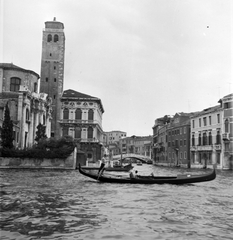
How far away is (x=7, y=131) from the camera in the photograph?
27.1 meters

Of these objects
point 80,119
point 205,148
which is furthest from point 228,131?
point 80,119

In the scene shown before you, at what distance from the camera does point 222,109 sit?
3578cm

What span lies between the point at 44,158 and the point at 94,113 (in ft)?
62.7

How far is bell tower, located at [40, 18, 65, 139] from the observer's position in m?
45.4

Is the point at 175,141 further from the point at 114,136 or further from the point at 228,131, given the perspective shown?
the point at 114,136

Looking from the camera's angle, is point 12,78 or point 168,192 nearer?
point 168,192

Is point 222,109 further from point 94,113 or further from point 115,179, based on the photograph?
point 115,179

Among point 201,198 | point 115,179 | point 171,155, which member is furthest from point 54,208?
point 171,155

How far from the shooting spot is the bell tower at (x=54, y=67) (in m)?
45.4

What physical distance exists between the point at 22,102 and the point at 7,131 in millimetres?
5697

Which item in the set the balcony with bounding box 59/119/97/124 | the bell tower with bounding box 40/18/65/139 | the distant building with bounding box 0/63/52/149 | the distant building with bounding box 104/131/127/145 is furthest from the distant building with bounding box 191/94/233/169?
the distant building with bounding box 104/131/127/145

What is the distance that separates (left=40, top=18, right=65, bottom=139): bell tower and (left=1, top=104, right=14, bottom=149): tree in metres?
17.6

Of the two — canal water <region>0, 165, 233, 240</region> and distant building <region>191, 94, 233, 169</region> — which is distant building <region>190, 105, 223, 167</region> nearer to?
distant building <region>191, 94, 233, 169</region>

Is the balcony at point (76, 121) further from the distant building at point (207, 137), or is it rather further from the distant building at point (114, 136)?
the distant building at point (114, 136)
